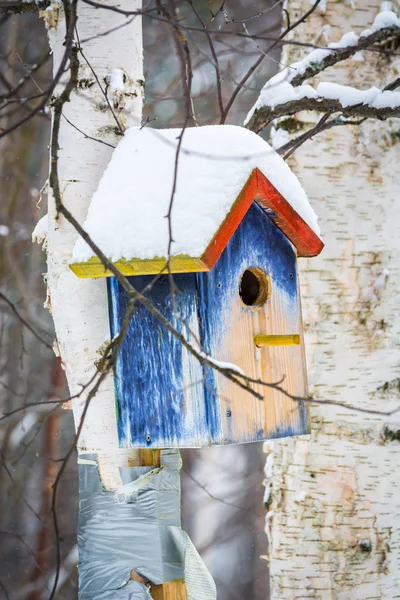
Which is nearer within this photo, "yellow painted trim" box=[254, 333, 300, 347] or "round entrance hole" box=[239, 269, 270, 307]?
"yellow painted trim" box=[254, 333, 300, 347]

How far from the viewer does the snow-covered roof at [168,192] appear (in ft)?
6.15

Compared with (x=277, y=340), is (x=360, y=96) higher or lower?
higher

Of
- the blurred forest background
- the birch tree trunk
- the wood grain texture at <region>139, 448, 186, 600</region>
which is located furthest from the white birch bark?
the blurred forest background

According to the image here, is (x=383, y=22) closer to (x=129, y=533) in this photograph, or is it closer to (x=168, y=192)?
(x=168, y=192)

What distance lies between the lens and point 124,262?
189 centimetres

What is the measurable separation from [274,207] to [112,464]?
91cm

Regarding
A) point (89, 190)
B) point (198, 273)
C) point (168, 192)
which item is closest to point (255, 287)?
point (198, 273)

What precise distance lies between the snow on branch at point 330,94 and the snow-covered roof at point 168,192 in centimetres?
28

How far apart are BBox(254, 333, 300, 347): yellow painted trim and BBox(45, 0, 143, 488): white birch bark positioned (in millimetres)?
468

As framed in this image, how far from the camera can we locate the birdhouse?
190 cm

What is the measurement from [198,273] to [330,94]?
763mm

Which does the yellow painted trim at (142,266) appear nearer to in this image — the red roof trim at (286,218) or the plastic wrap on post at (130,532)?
the red roof trim at (286,218)

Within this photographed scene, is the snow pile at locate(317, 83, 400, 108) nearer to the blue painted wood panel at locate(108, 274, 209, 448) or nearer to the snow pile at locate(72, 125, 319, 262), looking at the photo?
the snow pile at locate(72, 125, 319, 262)

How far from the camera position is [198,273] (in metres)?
1.95
